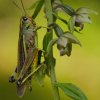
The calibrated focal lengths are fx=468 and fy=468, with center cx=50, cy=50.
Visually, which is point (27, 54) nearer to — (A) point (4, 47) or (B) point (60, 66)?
(B) point (60, 66)

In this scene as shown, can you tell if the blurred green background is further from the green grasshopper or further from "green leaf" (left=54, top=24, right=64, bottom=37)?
"green leaf" (left=54, top=24, right=64, bottom=37)

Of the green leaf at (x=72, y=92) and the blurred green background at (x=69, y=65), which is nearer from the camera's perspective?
the green leaf at (x=72, y=92)

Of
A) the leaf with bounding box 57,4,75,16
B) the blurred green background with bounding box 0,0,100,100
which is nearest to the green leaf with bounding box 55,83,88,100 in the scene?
the leaf with bounding box 57,4,75,16

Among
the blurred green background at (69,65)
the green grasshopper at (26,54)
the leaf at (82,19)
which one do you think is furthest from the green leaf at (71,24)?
the blurred green background at (69,65)

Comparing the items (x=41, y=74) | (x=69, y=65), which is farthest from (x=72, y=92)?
(x=69, y=65)

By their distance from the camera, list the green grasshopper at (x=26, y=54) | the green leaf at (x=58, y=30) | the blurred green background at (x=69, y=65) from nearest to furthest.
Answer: the green leaf at (x=58, y=30) → the green grasshopper at (x=26, y=54) → the blurred green background at (x=69, y=65)

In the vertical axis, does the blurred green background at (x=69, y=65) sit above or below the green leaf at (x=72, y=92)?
above

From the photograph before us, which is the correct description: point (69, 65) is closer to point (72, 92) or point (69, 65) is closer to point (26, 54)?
point (26, 54)

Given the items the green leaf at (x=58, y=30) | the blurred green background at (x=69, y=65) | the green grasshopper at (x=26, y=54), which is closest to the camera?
the green leaf at (x=58, y=30)

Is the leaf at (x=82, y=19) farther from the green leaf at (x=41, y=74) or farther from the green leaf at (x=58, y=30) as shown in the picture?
the green leaf at (x=41, y=74)

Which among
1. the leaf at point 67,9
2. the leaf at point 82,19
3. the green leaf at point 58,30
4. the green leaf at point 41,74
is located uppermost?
the leaf at point 67,9
